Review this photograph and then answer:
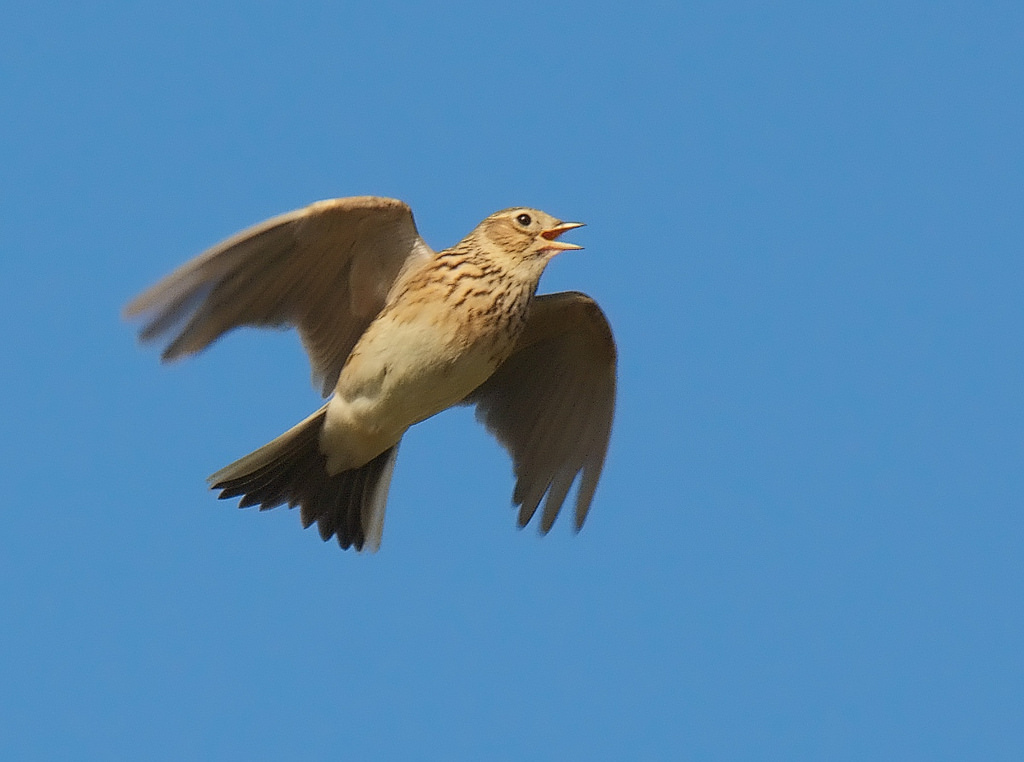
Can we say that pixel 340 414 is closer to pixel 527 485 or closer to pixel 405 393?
pixel 405 393

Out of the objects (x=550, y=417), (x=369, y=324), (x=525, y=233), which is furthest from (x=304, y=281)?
(x=550, y=417)

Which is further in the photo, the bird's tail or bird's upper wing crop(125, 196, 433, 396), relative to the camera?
the bird's tail

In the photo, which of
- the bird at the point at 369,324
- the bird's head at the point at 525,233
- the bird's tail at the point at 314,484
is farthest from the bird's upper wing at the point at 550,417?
the bird's head at the point at 525,233

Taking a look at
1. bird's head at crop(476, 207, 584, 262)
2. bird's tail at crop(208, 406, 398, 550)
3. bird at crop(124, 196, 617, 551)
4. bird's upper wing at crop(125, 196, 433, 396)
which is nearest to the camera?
bird's upper wing at crop(125, 196, 433, 396)

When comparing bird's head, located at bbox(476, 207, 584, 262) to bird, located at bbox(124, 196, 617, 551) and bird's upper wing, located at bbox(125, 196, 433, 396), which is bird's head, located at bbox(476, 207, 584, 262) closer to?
bird, located at bbox(124, 196, 617, 551)

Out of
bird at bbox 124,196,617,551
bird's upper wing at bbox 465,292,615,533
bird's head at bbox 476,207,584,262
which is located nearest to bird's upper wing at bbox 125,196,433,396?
bird at bbox 124,196,617,551

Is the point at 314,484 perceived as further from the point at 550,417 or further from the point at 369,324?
the point at 550,417

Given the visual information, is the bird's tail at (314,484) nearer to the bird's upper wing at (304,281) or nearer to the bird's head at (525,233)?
the bird's upper wing at (304,281)
